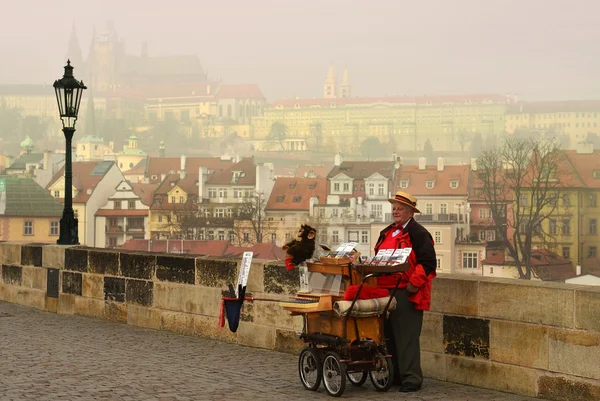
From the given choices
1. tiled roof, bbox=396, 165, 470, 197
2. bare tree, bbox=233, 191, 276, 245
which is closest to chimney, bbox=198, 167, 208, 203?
bare tree, bbox=233, 191, 276, 245

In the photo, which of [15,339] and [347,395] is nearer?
[347,395]

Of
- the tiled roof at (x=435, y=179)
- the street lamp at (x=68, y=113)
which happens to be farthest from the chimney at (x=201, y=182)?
the street lamp at (x=68, y=113)

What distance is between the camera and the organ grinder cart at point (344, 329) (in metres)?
7.16

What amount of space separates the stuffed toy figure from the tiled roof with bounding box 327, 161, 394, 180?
115015 millimetres

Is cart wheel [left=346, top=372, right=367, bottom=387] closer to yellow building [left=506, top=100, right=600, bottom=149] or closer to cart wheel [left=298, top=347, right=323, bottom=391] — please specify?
cart wheel [left=298, top=347, right=323, bottom=391]

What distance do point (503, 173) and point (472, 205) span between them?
32.7 feet

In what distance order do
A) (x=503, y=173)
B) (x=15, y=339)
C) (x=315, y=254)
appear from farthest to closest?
(x=503, y=173)
(x=15, y=339)
(x=315, y=254)

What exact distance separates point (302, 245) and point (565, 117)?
527 ft

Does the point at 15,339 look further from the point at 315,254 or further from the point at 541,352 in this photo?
the point at 541,352

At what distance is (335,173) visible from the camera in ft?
419

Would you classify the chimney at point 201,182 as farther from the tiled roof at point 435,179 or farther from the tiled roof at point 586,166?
the tiled roof at point 586,166

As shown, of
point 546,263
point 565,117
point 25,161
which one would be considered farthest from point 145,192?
point 565,117

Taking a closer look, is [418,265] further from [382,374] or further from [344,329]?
[382,374]

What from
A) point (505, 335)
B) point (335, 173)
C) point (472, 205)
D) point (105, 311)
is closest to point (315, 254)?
point (505, 335)
